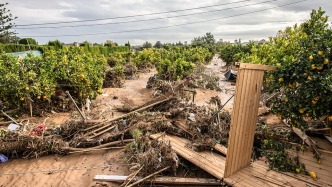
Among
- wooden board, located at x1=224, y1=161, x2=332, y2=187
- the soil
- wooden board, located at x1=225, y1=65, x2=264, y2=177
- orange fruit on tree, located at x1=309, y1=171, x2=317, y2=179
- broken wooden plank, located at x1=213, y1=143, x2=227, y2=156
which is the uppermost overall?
wooden board, located at x1=225, y1=65, x2=264, y2=177

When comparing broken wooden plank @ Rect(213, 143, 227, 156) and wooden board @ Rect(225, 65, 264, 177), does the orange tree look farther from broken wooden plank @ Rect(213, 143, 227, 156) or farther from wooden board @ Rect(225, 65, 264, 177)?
broken wooden plank @ Rect(213, 143, 227, 156)

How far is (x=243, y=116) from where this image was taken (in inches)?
150

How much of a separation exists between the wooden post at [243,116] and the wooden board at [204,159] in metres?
0.36

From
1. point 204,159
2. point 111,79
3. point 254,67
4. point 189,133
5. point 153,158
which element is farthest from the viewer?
point 111,79

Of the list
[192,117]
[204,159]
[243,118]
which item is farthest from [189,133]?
[243,118]

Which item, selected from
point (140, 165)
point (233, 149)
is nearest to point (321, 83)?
point (233, 149)

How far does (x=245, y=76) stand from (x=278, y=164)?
201cm

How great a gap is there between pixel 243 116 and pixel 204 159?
146 cm

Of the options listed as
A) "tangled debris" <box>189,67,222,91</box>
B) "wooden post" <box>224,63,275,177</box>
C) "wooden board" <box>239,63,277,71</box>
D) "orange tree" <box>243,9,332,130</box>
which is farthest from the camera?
"tangled debris" <box>189,67,222,91</box>

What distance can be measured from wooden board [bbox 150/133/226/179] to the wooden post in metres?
0.36

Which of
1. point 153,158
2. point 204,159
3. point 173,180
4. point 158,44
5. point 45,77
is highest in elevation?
point 158,44

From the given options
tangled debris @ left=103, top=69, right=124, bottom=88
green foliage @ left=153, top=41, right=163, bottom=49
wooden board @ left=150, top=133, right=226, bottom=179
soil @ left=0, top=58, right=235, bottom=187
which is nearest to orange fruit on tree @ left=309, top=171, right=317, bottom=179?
wooden board @ left=150, top=133, right=226, bottom=179

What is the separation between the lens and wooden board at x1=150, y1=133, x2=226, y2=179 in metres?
4.26

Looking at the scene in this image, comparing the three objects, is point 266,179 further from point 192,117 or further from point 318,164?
point 192,117
